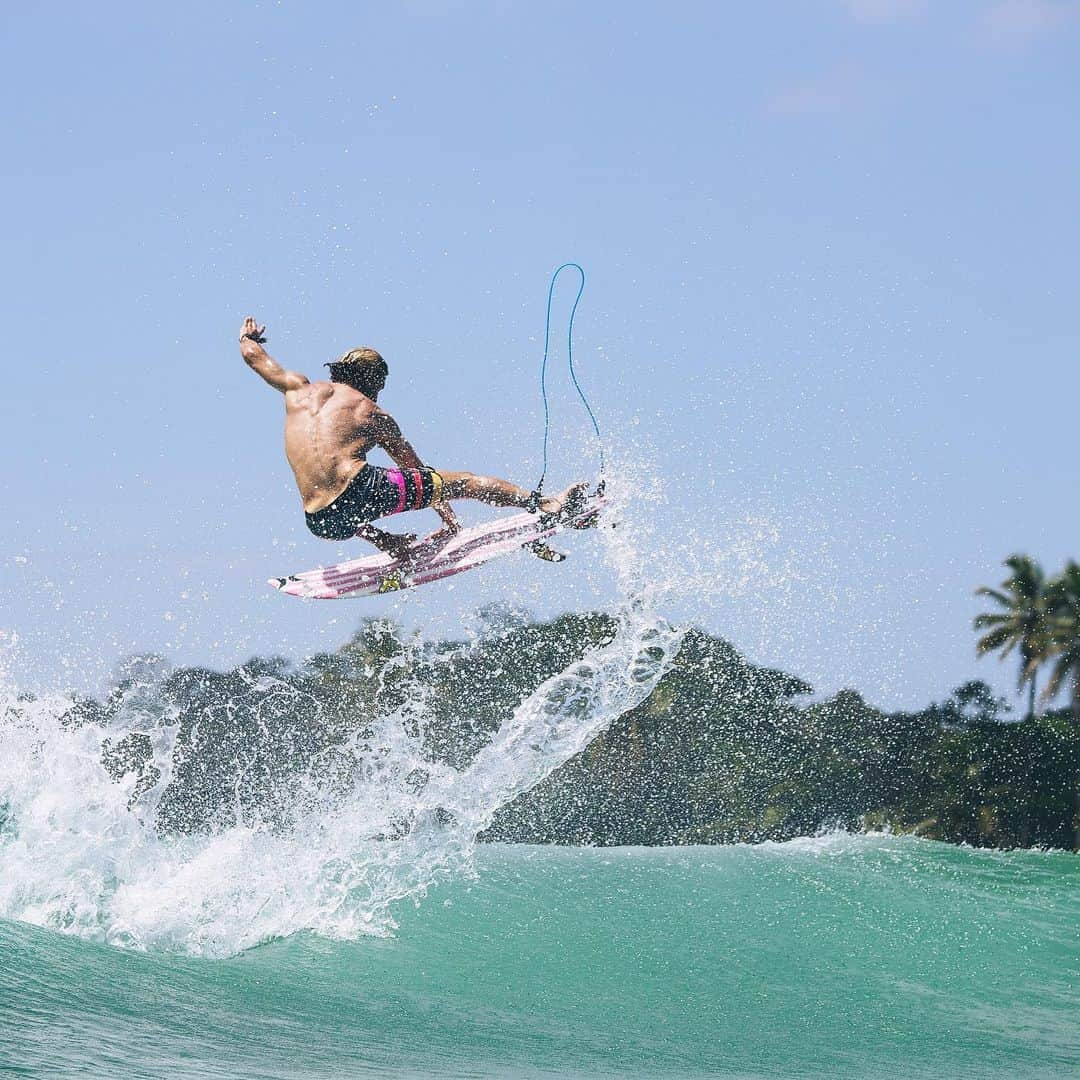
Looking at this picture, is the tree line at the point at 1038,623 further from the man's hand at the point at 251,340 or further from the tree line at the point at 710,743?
the man's hand at the point at 251,340

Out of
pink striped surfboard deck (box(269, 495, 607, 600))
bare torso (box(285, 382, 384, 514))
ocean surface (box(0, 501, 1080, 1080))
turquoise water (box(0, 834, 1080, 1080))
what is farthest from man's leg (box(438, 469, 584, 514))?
turquoise water (box(0, 834, 1080, 1080))

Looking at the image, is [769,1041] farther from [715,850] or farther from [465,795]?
[715,850]

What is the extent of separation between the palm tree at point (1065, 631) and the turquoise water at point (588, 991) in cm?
2821

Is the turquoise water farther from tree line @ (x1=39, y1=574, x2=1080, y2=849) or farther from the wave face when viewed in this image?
tree line @ (x1=39, y1=574, x2=1080, y2=849)

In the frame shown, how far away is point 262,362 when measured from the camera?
9188 mm

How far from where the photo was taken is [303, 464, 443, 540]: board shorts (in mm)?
8805

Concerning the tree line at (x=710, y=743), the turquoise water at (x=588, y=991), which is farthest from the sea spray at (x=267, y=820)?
the tree line at (x=710, y=743)

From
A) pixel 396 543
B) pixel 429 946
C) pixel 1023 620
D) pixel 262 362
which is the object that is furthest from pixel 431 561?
pixel 1023 620

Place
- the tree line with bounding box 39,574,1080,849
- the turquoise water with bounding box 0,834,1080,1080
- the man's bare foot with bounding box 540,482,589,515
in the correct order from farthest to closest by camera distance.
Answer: the tree line with bounding box 39,574,1080,849 < the man's bare foot with bounding box 540,482,589,515 < the turquoise water with bounding box 0,834,1080,1080

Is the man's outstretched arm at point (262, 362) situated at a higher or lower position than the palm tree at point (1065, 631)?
lower

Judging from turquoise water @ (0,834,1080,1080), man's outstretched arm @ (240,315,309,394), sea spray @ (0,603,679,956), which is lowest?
turquoise water @ (0,834,1080,1080)

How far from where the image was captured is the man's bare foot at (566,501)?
31.7ft

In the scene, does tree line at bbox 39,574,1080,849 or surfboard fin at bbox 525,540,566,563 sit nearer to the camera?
surfboard fin at bbox 525,540,566,563

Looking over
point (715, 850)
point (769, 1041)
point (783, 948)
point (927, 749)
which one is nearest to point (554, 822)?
point (927, 749)
